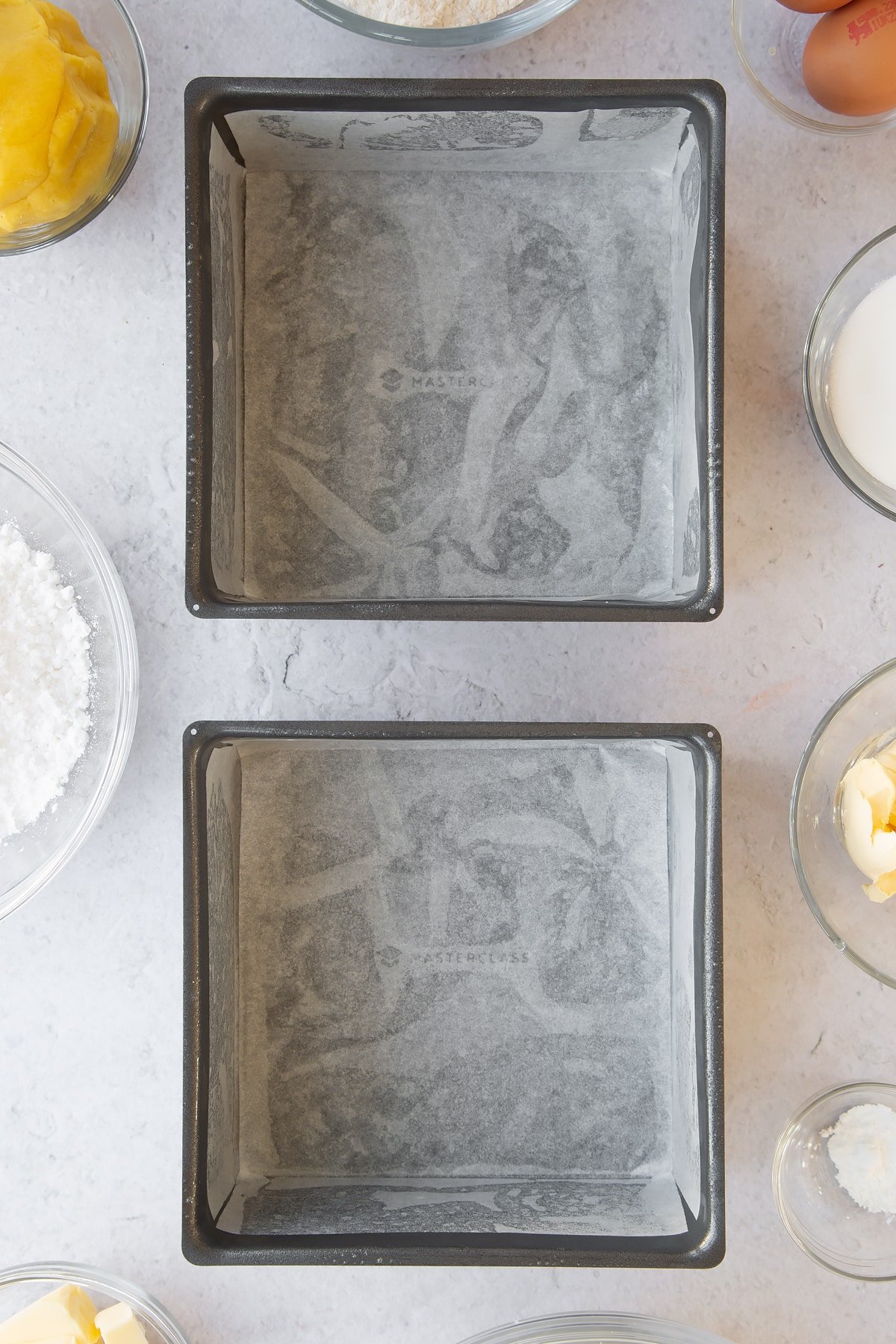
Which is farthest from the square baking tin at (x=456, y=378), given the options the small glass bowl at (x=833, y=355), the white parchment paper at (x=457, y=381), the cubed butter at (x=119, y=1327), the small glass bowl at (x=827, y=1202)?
the cubed butter at (x=119, y=1327)

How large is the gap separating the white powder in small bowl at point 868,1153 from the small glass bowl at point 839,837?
97 millimetres

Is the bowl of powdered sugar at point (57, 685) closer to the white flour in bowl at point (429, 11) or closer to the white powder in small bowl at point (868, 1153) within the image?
the white flour in bowl at point (429, 11)

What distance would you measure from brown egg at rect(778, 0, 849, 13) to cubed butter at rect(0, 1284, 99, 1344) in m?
0.99

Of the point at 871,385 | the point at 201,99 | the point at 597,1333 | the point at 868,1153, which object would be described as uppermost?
the point at 201,99

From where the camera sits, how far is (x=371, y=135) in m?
0.64

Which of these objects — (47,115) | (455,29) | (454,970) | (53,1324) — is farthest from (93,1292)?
(455,29)

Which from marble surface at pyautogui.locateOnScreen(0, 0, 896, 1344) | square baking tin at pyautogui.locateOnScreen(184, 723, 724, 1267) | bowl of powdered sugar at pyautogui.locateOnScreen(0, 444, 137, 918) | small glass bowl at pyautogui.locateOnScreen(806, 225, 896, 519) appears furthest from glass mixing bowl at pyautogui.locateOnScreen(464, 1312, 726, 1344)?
small glass bowl at pyautogui.locateOnScreen(806, 225, 896, 519)

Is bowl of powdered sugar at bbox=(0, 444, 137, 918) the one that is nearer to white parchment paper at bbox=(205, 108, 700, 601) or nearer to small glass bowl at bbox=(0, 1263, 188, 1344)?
white parchment paper at bbox=(205, 108, 700, 601)

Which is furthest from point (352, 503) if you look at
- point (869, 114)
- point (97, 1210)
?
point (97, 1210)

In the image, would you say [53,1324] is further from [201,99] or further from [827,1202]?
[201,99]

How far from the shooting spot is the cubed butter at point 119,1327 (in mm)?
683

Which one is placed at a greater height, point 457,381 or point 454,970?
point 457,381

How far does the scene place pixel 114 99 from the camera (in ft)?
2.29

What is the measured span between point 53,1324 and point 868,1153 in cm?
58
